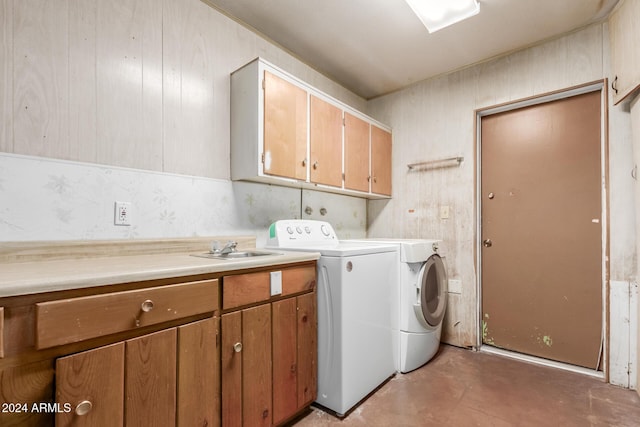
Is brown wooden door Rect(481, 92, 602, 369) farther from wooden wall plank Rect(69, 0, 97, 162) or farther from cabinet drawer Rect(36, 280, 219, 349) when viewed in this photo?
wooden wall plank Rect(69, 0, 97, 162)

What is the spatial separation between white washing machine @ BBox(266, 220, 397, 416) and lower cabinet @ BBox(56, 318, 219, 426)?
641 millimetres

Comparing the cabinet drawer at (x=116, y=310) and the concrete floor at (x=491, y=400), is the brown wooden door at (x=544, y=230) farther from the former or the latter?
the cabinet drawer at (x=116, y=310)

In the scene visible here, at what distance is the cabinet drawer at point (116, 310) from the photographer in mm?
794

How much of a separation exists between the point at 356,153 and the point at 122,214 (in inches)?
71.3

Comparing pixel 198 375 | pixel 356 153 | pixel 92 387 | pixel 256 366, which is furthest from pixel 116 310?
pixel 356 153

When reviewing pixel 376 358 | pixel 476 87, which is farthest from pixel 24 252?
pixel 476 87

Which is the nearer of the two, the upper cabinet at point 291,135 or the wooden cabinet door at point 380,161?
the upper cabinet at point 291,135

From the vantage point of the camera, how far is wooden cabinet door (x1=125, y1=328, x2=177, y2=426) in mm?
942

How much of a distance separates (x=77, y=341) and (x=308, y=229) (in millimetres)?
1537

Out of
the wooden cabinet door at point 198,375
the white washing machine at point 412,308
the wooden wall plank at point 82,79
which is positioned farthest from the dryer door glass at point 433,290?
the wooden wall plank at point 82,79

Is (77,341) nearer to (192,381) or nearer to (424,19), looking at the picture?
(192,381)

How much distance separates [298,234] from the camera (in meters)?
2.14

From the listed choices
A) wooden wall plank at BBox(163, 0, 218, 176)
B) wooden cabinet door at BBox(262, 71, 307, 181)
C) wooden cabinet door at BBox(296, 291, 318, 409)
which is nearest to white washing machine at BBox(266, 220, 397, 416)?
wooden cabinet door at BBox(296, 291, 318, 409)

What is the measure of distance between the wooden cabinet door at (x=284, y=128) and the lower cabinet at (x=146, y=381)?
3.58ft
